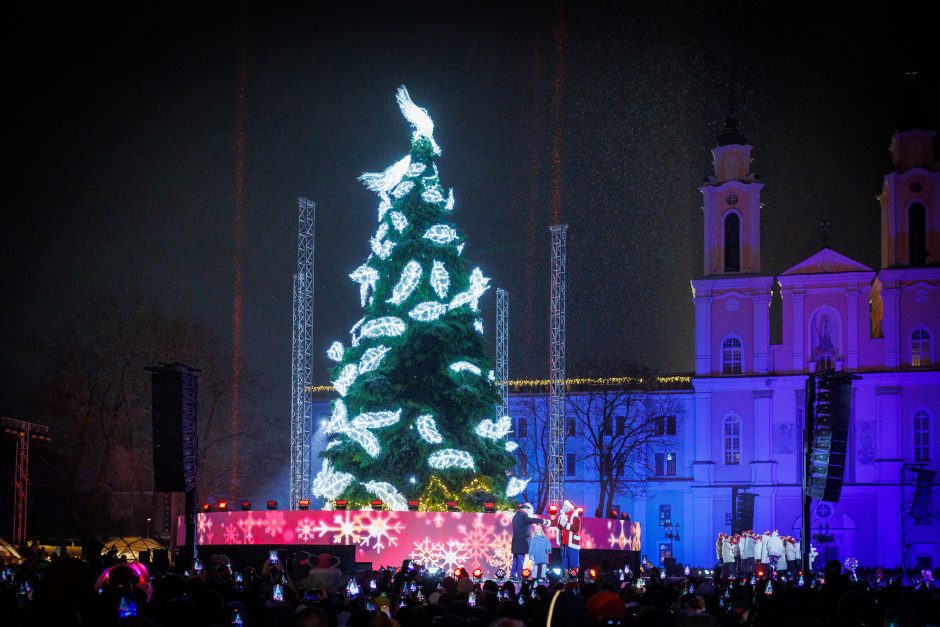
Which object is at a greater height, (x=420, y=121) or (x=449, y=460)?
(x=420, y=121)

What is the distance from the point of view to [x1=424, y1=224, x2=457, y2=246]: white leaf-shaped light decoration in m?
37.5

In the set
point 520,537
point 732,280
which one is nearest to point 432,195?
point 520,537

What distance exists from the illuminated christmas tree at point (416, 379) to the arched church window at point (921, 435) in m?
33.5

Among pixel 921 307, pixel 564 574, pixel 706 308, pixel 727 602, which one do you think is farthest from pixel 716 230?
pixel 727 602

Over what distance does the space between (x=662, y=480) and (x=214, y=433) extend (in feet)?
89.6

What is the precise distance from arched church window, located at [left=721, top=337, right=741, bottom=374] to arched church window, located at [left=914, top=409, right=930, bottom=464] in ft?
30.3

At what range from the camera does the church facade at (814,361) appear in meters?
64.3

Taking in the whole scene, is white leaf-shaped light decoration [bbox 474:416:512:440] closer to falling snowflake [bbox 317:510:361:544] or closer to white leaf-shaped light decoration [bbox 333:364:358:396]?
white leaf-shaped light decoration [bbox 333:364:358:396]

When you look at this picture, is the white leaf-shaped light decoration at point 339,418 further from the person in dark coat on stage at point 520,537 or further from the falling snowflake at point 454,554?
the person in dark coat on stage at point 520,537

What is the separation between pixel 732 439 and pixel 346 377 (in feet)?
113

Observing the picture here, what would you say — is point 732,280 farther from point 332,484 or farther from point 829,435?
point 829,435

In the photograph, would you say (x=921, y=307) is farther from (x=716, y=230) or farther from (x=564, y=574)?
(x=564, y=574)

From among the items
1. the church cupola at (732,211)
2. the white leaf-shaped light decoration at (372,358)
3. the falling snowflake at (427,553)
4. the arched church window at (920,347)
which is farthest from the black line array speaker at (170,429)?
the arched church window at (920,347)

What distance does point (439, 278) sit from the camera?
1478 inches
